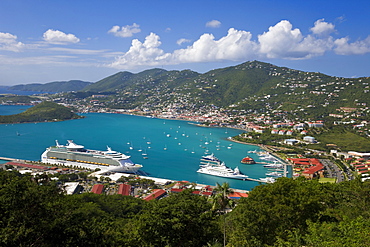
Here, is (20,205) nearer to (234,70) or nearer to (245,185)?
(245,185)

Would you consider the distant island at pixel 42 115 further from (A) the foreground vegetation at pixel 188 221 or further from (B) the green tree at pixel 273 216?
(B) the green tree at pixel 273 216

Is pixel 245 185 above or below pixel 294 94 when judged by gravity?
below

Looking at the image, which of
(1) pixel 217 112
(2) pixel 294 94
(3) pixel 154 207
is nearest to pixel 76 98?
(1) pixel 217 112

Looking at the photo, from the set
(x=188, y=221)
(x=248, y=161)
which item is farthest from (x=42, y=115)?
(x=188, y=221)

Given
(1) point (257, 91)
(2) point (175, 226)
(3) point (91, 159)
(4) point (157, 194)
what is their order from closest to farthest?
(2) point (175, 226)
(4) point (157, 194)
(3) point (91, 159)
(1) point (257, 91)

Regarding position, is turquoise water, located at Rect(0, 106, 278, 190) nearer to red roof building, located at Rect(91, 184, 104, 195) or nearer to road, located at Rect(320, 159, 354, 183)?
road, located at Rect(320, 159, 354, 183)

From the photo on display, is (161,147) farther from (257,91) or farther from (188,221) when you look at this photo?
(257,91)
